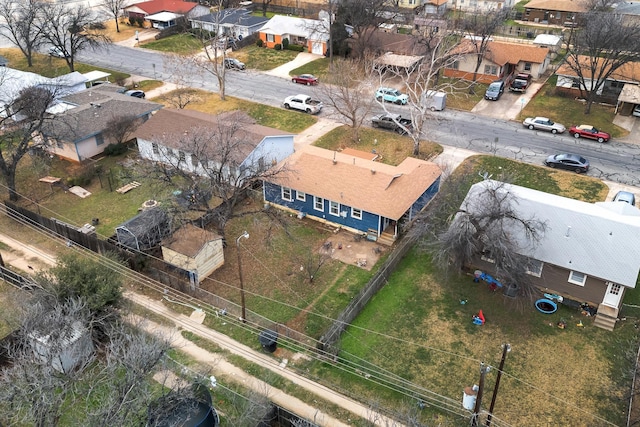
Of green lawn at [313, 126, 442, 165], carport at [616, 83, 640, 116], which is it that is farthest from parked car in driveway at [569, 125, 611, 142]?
green lawn at [313, 126, 442, 165]

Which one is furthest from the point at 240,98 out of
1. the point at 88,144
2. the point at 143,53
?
the point at 143,53

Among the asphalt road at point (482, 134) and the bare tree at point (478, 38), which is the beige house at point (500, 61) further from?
the asphalt road at point (482, 134)

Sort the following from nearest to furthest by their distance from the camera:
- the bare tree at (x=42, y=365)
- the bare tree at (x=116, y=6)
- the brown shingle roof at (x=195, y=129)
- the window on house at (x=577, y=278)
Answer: the bare tree at (x=42, y=365) → the window on house at (x=577, y=278) → the brown shingle roof at (x=195, y=129) → the bare tree at (x=116, y=6)

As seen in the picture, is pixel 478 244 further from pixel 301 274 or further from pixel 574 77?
pixel 574 77

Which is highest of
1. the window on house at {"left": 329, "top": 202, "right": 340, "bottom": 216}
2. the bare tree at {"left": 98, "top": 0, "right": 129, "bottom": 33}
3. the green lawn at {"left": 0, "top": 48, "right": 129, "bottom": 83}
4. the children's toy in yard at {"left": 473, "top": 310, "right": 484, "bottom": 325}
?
the bare tree at {"left": 98, "top": 0, "right": 129, "bottom": 33}

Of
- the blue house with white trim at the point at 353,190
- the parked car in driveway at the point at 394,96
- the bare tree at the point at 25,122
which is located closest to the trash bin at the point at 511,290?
the blue house with white trim at the point at 353,190

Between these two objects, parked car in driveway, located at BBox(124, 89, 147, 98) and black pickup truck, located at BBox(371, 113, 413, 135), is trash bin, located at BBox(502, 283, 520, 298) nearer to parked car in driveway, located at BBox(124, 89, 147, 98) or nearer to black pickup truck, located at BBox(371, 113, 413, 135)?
black pickup truck, located at BBox(371, 113, 413, 135)

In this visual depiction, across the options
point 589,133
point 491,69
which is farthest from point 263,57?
point 589,133
